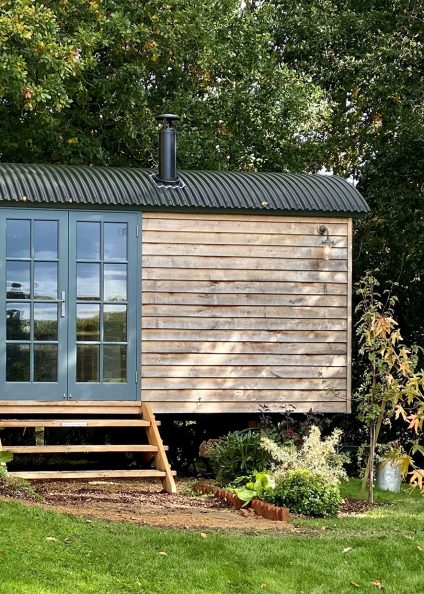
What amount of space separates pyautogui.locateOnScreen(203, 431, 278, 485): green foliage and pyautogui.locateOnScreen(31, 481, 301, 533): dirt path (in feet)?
1.48

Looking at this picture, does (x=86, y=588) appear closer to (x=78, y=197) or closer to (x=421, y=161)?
(x=78, y=197)

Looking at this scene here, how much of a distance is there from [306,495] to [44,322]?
11.4ft

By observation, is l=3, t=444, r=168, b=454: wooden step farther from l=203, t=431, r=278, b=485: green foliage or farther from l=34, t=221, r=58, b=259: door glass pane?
l=34, t=221, r=58, b=259: door glass pane

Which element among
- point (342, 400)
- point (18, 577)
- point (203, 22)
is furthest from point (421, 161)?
point (18, 577)

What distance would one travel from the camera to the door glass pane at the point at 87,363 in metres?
10.8

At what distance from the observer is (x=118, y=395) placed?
431 inches

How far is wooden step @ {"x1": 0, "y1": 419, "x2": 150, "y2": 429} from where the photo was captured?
10462 millimetres

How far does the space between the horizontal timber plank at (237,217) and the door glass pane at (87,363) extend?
1543mm

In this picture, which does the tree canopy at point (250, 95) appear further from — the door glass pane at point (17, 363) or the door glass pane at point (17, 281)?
the door glass pane at point (17, 363)

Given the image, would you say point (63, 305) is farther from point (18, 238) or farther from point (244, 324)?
point (244, 324)

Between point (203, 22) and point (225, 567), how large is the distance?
10357mm

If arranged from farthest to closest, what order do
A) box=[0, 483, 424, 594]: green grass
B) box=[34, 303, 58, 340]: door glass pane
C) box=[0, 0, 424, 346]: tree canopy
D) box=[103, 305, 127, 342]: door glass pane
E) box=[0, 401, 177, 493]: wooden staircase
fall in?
box=[0, 0, 424, 346]: tree canopy < box=[103, 305, 127, 342]: door glass pane < box=[34, 303, 58, 340]: door glass pane < box=[0, 401, 177, 493]: wooden staircase < box=[0, 483, 424, 594]: green grass

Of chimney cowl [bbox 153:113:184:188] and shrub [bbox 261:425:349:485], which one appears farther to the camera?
A: chimney cowl [bbox 153:113:184:188]

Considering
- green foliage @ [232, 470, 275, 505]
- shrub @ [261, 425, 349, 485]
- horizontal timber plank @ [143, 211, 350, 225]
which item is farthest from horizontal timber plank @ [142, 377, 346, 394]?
green foliage @ [232, 470, 275, 505]
